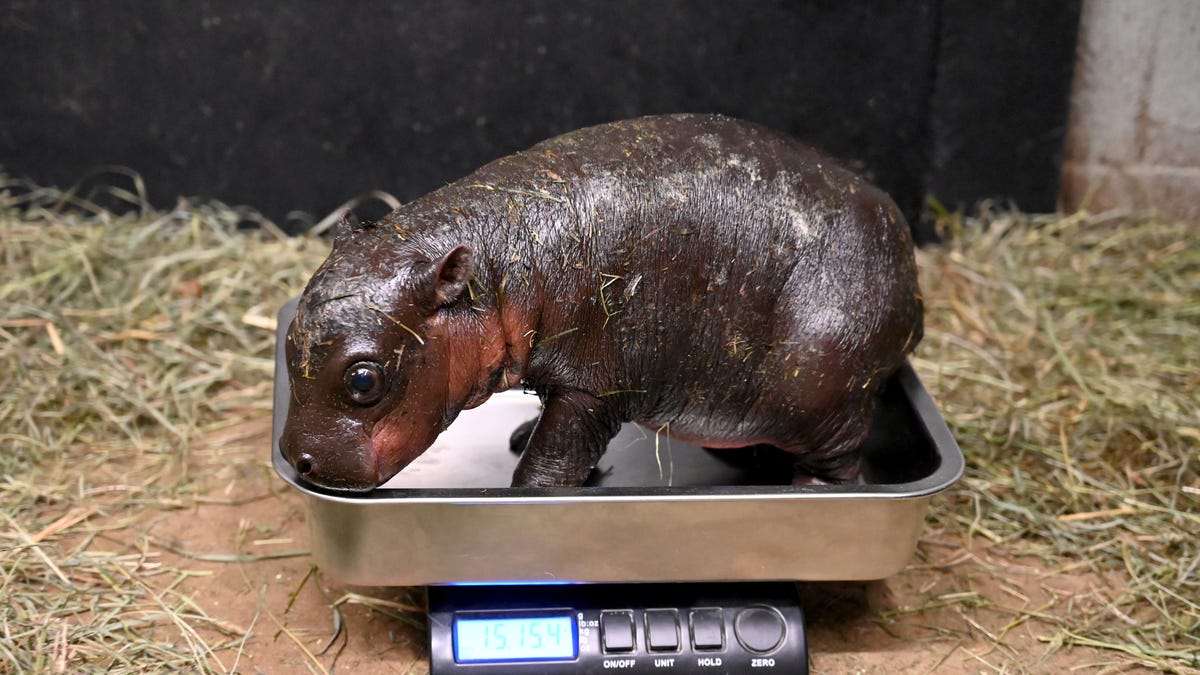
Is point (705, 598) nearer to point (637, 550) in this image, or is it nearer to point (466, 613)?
point (637, 550)

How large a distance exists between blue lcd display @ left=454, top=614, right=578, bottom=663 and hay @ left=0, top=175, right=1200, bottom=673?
300mm

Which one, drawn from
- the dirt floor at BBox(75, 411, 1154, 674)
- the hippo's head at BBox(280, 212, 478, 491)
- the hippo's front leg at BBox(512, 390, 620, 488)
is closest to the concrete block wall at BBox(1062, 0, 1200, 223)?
the dirt floor at BBox(75, 411, 1154, 674)

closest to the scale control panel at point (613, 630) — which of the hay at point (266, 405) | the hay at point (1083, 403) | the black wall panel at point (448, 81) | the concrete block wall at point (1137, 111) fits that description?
the hay at point (266, 405)

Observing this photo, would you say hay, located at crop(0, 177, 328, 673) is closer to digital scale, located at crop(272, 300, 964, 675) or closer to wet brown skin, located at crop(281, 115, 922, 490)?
digital scale, located at crop(272, 300, 964, 675)

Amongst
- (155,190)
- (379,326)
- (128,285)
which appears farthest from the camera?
(155,190)

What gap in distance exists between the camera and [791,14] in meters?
3.37

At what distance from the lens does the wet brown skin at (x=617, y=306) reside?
1.75 metres

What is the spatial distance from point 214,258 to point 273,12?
2.30 feet

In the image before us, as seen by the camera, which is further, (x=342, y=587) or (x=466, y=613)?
(x=342, y=587)

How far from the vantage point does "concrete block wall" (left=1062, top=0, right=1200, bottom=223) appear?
11.3ft

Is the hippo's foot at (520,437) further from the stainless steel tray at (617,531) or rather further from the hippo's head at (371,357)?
the hippo's head at (371,357)

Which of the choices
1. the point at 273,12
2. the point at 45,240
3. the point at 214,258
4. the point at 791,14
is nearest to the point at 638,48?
the point at 791,14

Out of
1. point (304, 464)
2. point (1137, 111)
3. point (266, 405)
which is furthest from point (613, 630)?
point (1137, 111)

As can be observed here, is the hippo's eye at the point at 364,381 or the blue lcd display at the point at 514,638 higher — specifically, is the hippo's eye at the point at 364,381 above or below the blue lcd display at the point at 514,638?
above
